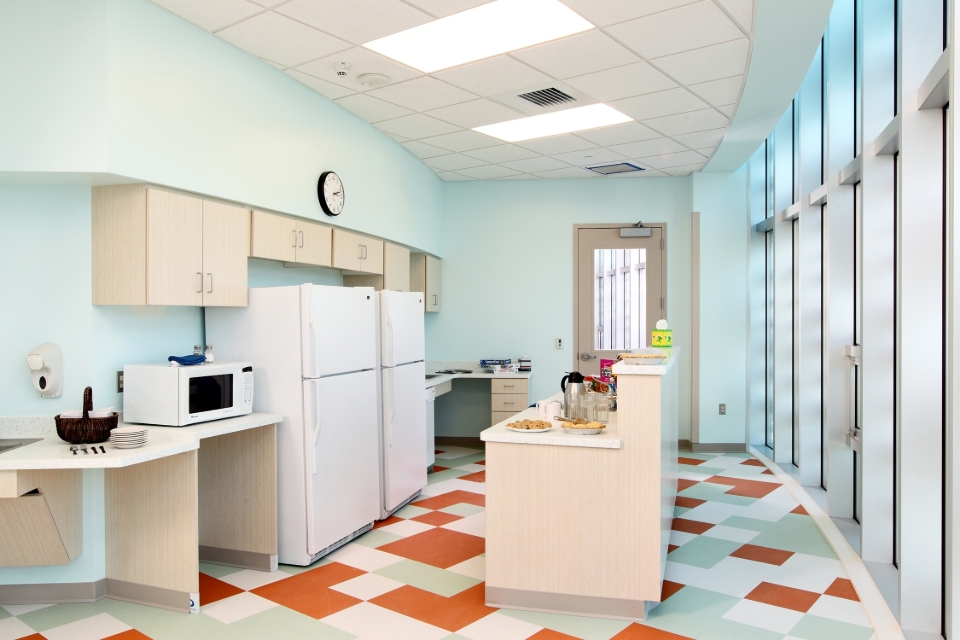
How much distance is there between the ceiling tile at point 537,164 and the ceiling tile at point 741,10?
2.90 metres

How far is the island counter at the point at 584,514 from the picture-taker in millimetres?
3057

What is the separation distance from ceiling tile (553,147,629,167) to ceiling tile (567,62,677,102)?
143cm

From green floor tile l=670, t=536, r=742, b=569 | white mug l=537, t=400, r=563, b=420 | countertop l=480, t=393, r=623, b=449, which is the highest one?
white mug l=537, t=400, r=563, b=420

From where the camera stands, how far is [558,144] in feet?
18.7

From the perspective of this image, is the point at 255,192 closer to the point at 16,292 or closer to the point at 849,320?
the point at 16,292

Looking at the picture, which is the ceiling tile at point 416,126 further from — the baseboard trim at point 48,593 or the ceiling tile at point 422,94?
the baseboard trim at point 48,593

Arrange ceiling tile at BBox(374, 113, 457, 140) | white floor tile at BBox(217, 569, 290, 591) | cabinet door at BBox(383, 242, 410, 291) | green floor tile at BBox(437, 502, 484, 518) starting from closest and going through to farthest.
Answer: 1. white floor tile at BBox(217, 569, 290, 591)
2. green floor tile at BBox(437, 502, 484, 518)
3. ceiling tile at BBox(374, 113, 457, 140)
4. cabinet door at BBox(383, 242, 410, 291)

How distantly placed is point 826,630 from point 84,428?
3556 millimetres

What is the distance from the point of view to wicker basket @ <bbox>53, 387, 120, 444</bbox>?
299 centimetres

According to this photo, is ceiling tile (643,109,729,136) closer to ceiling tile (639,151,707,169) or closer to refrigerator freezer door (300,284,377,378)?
ceiling tile (639,151,707,169)

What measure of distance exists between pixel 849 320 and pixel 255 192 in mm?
3902

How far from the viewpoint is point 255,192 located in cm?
385

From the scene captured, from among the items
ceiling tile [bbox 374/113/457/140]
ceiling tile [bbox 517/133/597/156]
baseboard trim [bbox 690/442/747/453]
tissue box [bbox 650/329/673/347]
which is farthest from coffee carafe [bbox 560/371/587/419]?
baseboard trim [bbox 690/442/747/453]

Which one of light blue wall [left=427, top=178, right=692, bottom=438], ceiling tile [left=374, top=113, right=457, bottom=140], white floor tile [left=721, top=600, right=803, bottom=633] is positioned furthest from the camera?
light blue wall [left=427, top=178, right=692, bottom=438]
